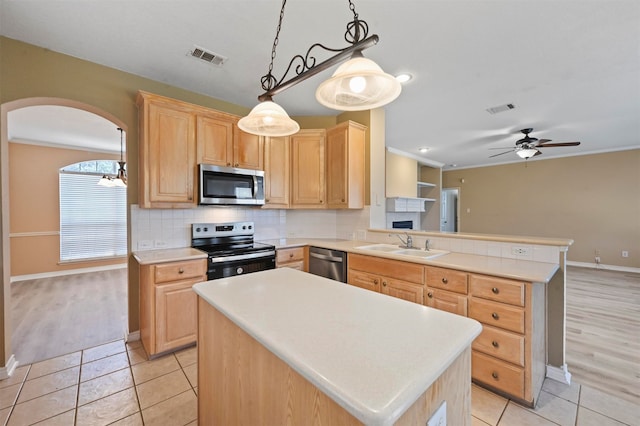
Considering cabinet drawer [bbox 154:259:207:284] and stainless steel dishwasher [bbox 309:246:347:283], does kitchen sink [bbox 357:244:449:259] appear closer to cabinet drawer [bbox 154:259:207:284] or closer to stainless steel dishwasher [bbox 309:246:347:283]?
stainless steel dishwasher [bbox 309:246:347:283]

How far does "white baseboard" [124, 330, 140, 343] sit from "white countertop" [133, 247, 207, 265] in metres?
0.83

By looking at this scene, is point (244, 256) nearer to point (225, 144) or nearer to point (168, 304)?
point (168, 304)

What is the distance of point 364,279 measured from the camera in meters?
2.60

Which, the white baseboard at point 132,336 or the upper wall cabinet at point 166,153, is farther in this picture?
the white baseboard at point 132,336

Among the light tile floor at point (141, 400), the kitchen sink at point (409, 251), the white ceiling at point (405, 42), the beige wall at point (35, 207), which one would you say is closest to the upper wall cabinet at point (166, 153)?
the white ceiling at point (405, 42)

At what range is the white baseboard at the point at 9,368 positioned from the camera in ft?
6.72

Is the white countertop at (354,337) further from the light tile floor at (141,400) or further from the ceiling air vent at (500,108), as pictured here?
the ceiling air vent at (500,108)

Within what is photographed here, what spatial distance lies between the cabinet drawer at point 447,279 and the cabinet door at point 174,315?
204 cm

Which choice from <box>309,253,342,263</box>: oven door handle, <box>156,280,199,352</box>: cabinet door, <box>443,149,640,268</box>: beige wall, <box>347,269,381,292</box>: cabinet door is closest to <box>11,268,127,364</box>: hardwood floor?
<box>156,280,199,352</box>: cabinet door

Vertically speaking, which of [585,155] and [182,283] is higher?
[585,155]

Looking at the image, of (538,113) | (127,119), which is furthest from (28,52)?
(538,113)

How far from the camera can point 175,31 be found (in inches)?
79.4

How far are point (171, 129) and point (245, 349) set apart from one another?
7.83ft

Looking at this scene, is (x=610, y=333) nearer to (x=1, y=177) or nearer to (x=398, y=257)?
(x=398, y=257)
